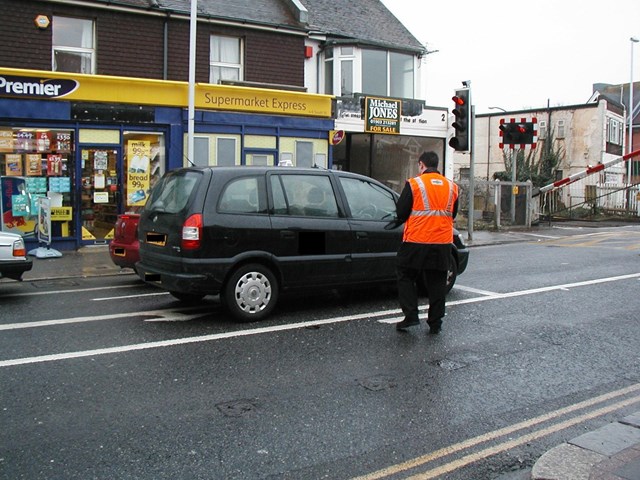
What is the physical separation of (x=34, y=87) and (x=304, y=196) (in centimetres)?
896

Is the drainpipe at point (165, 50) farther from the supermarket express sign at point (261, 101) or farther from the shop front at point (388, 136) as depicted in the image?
the shop front at point (388, 136)

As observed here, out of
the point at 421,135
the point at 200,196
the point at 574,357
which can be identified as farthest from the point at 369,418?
the point at 421,135

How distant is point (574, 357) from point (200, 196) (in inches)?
166

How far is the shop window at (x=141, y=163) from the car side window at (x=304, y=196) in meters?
8.10

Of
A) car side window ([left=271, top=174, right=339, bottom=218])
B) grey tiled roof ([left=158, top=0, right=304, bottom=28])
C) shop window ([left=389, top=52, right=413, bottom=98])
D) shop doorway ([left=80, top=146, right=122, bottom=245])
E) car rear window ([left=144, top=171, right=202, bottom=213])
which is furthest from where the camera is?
shop window ([left=389, top=52, right=413, bottom=98])

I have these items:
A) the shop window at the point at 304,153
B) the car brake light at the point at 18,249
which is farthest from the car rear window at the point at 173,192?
the shop window at the point at 304,153

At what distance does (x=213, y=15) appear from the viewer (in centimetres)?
1697

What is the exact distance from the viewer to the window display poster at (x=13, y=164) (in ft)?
45.8

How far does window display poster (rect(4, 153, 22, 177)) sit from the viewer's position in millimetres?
13961

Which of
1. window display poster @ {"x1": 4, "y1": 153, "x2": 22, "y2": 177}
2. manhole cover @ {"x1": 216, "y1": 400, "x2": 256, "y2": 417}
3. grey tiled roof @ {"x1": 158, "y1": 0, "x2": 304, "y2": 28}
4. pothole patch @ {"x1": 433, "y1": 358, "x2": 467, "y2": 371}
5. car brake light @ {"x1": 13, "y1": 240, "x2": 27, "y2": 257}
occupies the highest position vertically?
grey tiled roof @ {"x1": 158, "y1": 0, "x2": 304, "y2": 28}

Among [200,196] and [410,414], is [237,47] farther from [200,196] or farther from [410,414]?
[410,414]

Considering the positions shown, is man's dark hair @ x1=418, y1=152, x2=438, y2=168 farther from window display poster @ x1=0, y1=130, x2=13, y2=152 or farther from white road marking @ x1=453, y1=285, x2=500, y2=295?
window display poster @ x1=0, y1=130, x2=13, y2=152

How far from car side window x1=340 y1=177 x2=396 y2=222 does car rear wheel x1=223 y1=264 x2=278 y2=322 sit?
1.49 metres

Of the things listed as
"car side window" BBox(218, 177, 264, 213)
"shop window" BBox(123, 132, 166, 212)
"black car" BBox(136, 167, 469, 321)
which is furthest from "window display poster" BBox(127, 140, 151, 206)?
"car side window" BBox(218, 177, 264, 213)
